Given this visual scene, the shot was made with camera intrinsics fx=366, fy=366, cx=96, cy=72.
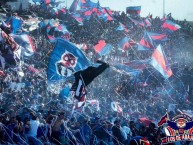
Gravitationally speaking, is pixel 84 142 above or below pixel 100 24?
below

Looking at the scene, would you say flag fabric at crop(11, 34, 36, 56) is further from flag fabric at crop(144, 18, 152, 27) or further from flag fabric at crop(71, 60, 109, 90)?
flag fabric at crop(144, 18, 152, 27)

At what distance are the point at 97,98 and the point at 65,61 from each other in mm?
10173

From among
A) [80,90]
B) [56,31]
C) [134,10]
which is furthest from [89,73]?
[134,10]

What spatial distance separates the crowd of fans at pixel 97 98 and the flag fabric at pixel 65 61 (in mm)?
1259

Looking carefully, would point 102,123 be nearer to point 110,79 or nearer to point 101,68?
point 101,68

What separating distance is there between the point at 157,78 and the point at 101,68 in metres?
13.5

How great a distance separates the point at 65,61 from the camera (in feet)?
34.9

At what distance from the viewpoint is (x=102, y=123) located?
11.9 meters

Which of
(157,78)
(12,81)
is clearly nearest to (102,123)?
(12,81)

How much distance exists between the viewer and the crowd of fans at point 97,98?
11133 mm

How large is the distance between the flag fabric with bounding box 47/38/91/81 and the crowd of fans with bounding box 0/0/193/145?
4.13 feet

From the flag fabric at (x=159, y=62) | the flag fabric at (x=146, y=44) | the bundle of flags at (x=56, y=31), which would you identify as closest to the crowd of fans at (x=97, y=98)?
the bundle of flags at (x=56, y=31)

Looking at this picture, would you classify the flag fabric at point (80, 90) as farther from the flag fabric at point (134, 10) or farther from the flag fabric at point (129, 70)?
the flag fabric at point (134, 10)

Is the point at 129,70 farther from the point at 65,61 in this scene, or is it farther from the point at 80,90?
the point at 80,90
